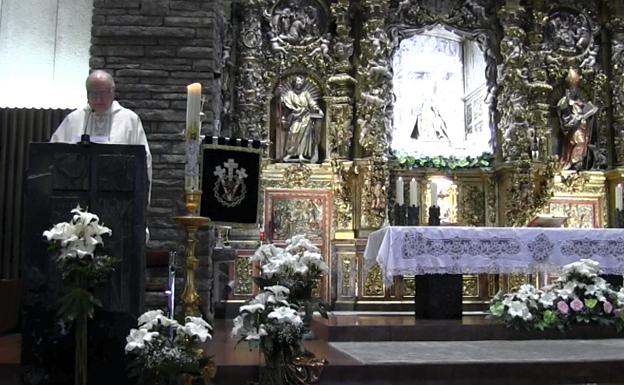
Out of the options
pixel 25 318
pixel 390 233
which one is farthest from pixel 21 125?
pixel 25 318

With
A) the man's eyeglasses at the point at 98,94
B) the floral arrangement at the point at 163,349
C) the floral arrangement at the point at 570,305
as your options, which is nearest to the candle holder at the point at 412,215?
the floral arrangement at the point at 570,305

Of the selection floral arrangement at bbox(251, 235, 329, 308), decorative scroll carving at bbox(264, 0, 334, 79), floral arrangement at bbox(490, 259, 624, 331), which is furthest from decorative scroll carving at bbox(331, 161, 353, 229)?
floral arrangement at bbox(251, 235, 329, 308)

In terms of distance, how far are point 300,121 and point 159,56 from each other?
3.49m

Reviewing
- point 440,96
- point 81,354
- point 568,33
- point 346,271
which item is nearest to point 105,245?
point 81,354

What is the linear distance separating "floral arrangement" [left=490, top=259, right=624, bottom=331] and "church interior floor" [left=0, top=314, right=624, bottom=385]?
13 cm

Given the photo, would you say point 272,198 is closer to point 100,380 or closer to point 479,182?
point 479,182

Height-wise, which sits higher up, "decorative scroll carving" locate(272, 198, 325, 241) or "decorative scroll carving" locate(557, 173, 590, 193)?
"decorative scroll carving" locate(557, 173, 590, 193)

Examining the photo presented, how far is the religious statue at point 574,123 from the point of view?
35.0ft

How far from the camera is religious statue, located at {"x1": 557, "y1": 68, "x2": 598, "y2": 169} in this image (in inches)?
420

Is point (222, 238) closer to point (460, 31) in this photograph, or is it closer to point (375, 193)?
point (375, 193)

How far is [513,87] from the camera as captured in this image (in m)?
10.4

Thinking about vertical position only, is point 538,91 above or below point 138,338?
above

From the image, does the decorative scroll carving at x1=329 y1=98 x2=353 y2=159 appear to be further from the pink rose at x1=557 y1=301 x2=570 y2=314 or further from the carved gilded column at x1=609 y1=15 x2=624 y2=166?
the pink rose at x1=557 y1=301 x2=570 y2=314

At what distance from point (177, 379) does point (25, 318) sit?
0.93 meters
